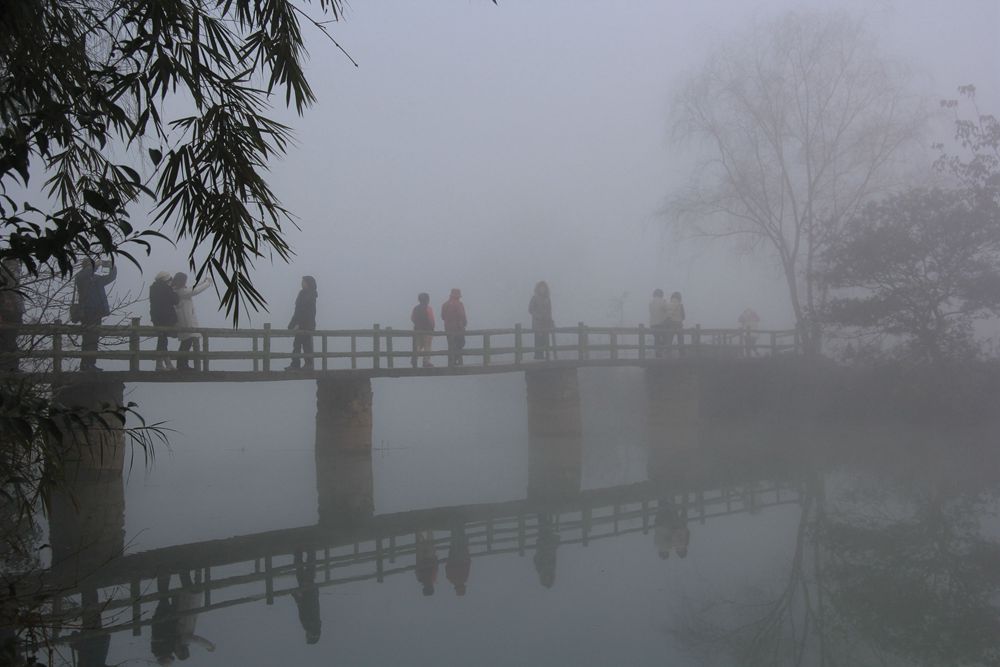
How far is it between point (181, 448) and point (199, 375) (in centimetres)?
876

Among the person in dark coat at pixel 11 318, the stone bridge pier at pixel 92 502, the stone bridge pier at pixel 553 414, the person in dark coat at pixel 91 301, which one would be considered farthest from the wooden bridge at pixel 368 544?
the stone bridge pier at pixel 553 414

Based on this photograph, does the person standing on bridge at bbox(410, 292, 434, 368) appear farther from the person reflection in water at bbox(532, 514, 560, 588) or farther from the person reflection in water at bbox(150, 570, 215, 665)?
Result: the person reflection in water at bbox(150, 570, 215, 665)

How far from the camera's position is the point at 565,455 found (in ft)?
58.2

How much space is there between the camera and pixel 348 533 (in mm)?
10906

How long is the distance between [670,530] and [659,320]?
11815 millimetres

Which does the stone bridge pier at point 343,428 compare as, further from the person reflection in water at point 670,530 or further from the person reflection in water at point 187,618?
the person reflection in water at point 187,618

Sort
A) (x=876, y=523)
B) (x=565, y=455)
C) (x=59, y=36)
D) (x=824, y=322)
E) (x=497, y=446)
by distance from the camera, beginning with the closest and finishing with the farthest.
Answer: (x=59, y=36)
(x=876, y=523)
(x=565, y=455)
(x=497, y=446)
(x=824, y=322)

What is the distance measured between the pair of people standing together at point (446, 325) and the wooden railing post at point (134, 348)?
5.00 m

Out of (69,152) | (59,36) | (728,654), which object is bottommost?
(728,654)

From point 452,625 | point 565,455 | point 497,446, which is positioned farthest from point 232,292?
point 497,446

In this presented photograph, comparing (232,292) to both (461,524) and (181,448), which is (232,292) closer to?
(461,524)

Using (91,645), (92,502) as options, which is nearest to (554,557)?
(91,645)

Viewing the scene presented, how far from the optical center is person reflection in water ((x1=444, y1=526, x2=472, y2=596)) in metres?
8.66

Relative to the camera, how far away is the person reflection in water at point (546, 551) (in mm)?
8758
